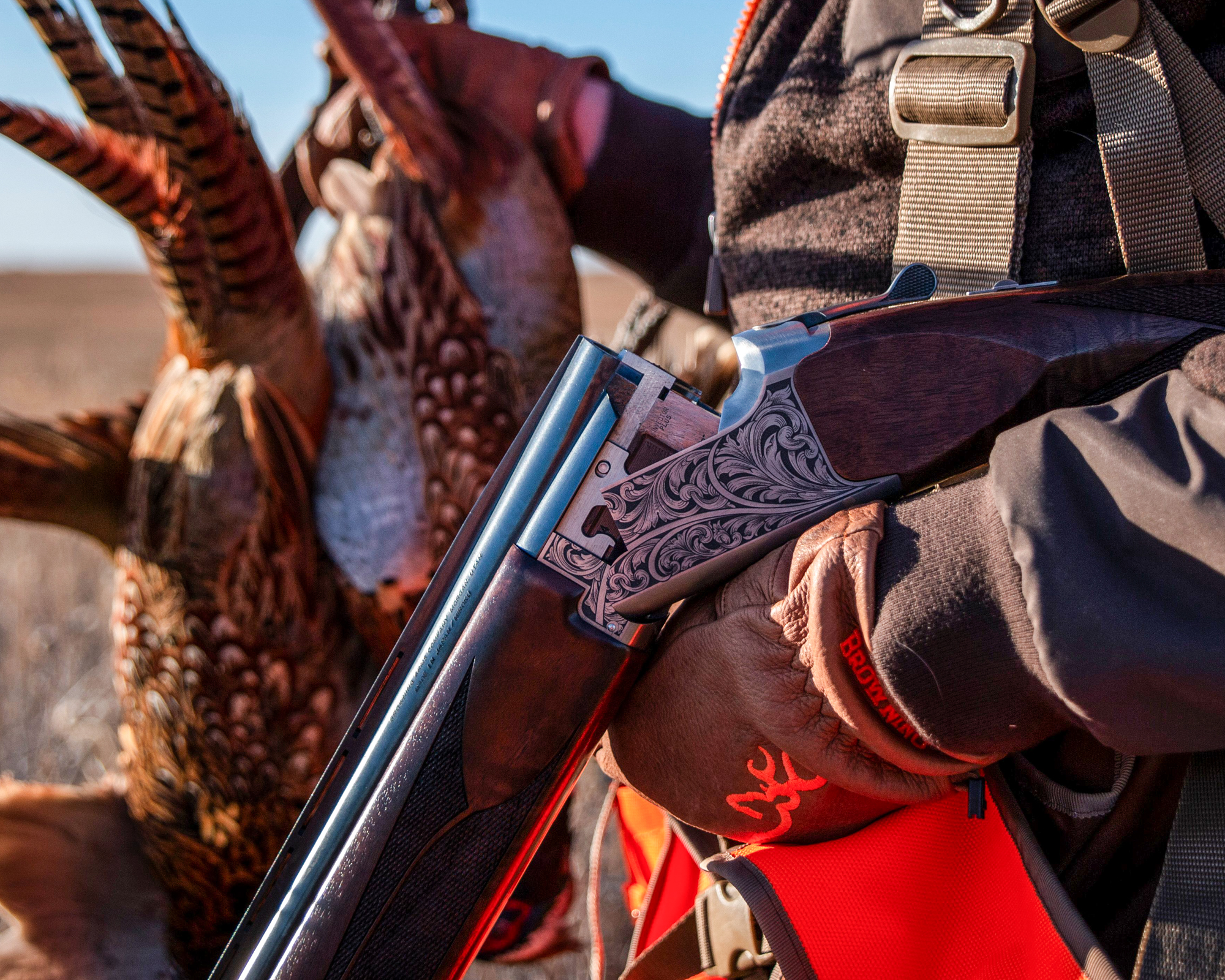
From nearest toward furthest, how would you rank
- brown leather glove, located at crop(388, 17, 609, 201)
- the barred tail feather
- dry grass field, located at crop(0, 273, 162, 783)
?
the barred tail feather → brown leather glove, located at crop(388, 17, 609, 201) → dry grass field, located at crop(0, 273, 162, 783)

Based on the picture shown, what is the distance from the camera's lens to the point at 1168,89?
0.91 m

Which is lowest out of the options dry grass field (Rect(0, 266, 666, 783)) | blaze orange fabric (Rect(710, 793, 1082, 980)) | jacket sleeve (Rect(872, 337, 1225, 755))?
dry grass field (Rect(0, 266, 666, 783))

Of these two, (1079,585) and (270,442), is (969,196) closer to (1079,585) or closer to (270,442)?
(1079,585)

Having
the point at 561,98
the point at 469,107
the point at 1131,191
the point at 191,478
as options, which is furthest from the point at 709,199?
the point at 191,478

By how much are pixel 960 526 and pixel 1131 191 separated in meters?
0.40

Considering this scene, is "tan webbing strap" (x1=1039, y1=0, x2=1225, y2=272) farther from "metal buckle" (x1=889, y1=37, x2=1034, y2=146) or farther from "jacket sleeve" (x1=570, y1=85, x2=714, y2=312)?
"jacket sleeve" (x1=570, y1=85, x2=714, y2=312)

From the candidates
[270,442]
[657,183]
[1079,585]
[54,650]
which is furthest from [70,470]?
[54,650]

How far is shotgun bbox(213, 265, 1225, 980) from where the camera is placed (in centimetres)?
93

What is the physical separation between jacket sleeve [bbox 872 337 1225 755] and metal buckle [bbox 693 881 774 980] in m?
0.39

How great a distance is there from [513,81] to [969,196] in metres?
0.87

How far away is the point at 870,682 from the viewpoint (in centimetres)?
85

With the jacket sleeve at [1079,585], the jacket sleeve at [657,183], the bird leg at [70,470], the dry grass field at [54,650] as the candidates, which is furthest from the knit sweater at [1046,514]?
the dry grass field at [54,650]

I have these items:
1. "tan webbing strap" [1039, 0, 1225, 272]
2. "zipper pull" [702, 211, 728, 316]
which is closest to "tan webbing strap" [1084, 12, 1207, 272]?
"tan webbing strap" [1039, 0, 1225, 272]

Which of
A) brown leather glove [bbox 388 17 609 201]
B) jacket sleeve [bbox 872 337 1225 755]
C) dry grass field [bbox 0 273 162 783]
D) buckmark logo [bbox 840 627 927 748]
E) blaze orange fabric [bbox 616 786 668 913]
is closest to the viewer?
jacket sleeve [bbox 872 337 1225 755]
